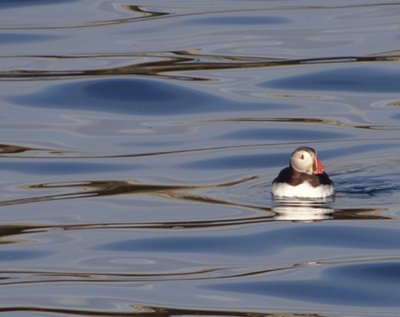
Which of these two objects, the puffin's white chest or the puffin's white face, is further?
the puffin's white face

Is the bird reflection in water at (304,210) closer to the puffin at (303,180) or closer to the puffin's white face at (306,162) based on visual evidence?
the puffin at (303,180)

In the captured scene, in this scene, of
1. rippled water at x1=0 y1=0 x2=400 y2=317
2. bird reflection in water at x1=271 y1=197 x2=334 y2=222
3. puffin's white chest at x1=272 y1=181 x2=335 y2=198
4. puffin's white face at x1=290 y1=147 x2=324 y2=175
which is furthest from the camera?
puffin's white face at x1=290 y1=147 x2=324 y2=175

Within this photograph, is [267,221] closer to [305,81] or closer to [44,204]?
[44,204]

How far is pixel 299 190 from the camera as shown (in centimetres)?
1121

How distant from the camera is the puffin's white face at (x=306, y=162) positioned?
11.3 m

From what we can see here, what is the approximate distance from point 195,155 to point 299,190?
234cm

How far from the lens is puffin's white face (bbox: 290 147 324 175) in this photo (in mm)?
11289

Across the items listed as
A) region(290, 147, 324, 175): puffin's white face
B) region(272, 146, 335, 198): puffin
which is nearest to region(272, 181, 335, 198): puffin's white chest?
region(272, 146, 335, 198): puffin

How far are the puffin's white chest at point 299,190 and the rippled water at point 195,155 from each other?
0.21 metres

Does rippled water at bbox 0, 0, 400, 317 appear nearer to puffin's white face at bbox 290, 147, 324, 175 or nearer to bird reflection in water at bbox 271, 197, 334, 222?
bird reflection in water at bbox 271, 197, 334, 222

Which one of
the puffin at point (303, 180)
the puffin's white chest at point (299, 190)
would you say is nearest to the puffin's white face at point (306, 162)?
the puffin at point (303, 180)

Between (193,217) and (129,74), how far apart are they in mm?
7185

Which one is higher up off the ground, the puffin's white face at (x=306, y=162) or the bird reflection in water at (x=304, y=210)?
the puffin's white face at (x=306, y=162)

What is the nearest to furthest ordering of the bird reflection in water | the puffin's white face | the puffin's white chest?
the bird reflection in water < the puffin's white chest < the puffin's white face
